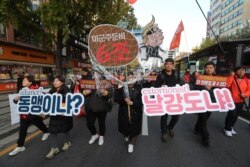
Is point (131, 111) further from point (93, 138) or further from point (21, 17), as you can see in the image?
point (21, 17)

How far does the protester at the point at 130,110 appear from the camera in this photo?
13.1 feet

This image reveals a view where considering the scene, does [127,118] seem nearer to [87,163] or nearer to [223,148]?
[87,163]

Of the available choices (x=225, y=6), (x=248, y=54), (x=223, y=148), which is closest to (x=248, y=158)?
(x=223, y=148)

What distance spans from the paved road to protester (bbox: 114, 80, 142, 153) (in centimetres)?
39

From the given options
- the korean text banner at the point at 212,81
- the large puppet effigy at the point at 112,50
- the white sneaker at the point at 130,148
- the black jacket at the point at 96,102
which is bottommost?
the white sneaker at the point at 130,148

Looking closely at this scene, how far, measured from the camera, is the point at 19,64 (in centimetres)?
1606

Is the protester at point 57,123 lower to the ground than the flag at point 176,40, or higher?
lower

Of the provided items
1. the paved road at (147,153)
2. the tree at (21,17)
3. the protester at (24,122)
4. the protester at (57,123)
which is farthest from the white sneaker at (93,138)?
the tree at (21,17)

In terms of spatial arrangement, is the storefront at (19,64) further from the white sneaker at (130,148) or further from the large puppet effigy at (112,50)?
the white sneaker at (130,148)

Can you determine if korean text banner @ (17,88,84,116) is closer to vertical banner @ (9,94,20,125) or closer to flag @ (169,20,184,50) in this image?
vertical banner @ (9,94,20,125)

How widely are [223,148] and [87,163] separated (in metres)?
2.78

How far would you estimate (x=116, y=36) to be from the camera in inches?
155

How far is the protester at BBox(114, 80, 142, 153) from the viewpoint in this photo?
4004 millimetres

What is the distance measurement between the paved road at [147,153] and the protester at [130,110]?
0.39 metres
